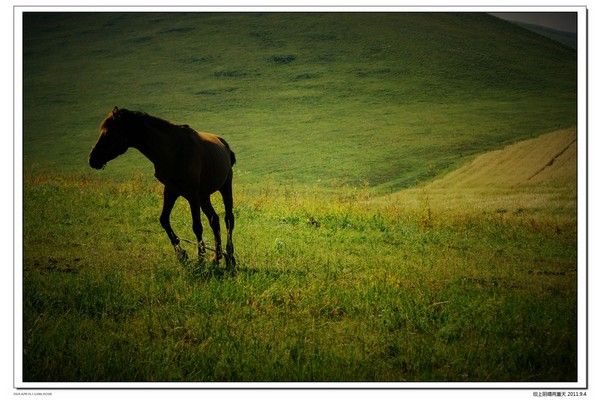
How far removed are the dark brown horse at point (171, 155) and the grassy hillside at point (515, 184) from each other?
28.0ft

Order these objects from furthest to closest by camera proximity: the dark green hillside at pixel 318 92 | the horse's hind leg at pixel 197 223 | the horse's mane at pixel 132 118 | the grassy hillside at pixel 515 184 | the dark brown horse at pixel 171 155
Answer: the dark green hillside at pixel 318 92
the grassy hillside at pixel 515 184
the horse's hind leg at pixel 197 223
the dark brown horse at pixel 171 155
the horse's mane at pixel 132 118

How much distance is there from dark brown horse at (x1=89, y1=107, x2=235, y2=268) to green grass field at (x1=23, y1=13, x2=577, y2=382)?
0.87 m

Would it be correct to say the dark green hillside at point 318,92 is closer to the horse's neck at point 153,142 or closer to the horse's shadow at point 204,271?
the horse's neck at point 153,142

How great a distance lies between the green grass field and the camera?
5285 millimetres

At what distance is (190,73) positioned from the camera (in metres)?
35.0

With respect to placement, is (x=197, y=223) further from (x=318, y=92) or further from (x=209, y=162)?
(x=318, y=92)

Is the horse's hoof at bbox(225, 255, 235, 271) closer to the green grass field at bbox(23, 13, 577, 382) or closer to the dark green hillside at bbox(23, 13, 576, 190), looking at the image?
the green grass field at bbox(23, 13, 577, 382)

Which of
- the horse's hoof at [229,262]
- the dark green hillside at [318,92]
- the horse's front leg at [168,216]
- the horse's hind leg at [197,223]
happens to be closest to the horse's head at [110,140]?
the horse's front leg at [168,216]

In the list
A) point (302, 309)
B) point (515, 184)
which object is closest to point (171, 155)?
point (302, 309)

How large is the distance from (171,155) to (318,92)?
29826 millimetres

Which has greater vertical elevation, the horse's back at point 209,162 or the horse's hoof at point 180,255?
the horse's back at point 209,162

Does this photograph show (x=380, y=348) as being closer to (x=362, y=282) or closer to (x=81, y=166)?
(x=362, y=282)

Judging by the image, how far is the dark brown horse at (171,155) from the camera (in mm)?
7641

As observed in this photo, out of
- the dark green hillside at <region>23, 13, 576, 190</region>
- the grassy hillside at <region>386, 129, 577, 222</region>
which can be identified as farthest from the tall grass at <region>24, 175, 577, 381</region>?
the dark green hillside at <region>23, 13, 576, 190</region>
